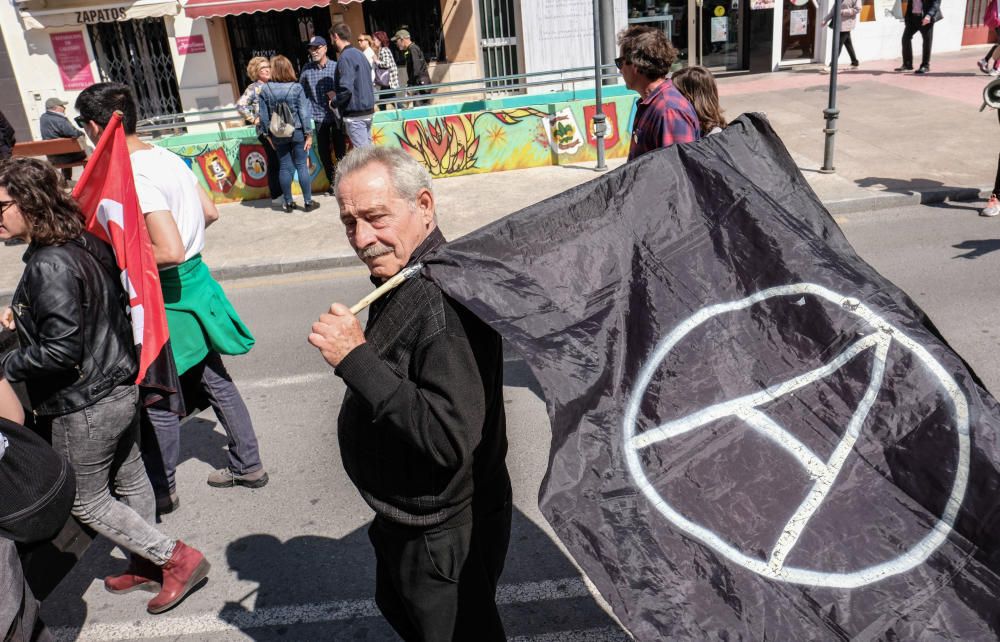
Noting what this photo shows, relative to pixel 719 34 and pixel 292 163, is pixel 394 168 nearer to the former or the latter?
pixel 292 163

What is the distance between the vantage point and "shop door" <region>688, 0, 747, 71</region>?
18484 mm

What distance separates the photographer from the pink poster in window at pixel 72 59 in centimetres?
1731

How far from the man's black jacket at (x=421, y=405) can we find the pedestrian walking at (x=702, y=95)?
10.3 ft

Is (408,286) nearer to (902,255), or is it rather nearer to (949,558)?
(949,558)

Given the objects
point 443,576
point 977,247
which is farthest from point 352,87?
point 443,576

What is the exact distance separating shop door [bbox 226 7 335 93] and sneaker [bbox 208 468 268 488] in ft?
49.2

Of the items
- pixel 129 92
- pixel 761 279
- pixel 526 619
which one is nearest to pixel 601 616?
pixel 526 619

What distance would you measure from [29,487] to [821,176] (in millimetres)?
9644

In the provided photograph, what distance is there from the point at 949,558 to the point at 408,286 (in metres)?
1.47

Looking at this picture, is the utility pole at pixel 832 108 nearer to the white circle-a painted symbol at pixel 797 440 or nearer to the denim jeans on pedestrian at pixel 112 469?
the white circle-a painted symbol at pixel 797 440

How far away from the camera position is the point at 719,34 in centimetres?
1909

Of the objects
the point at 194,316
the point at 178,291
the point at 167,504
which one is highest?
the point at 178,291

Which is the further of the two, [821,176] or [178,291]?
[821,176]

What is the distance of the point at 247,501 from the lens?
446cm
